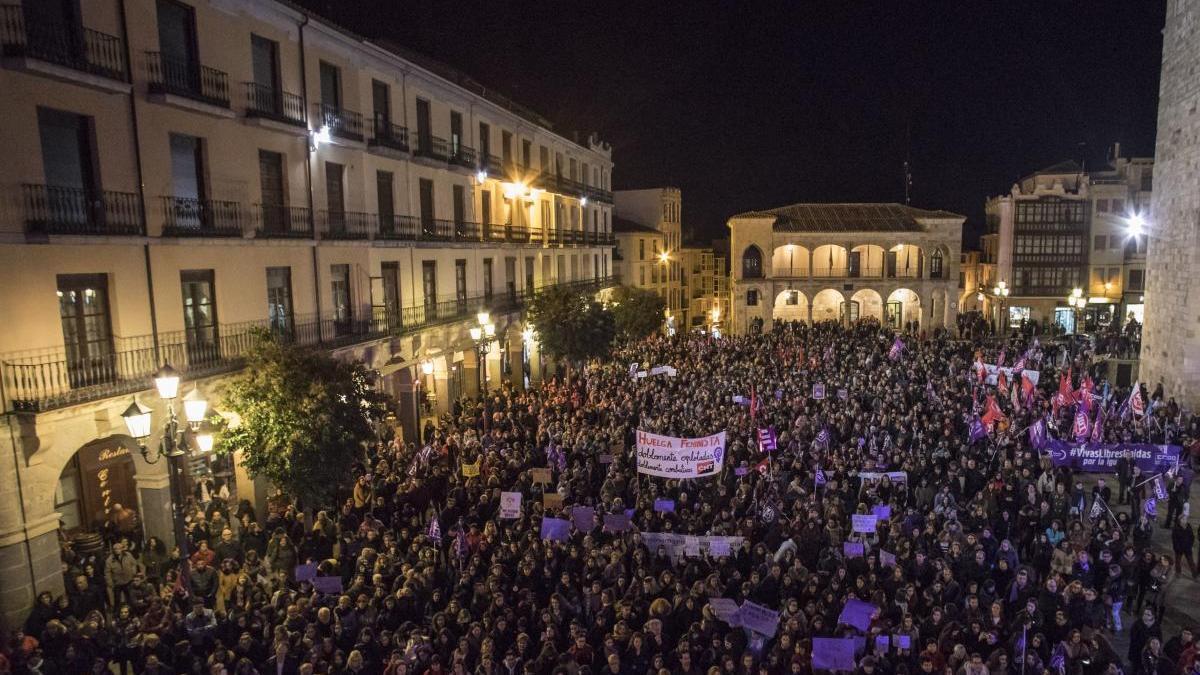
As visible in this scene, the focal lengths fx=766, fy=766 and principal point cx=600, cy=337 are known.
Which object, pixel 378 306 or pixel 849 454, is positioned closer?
pixel 849 454

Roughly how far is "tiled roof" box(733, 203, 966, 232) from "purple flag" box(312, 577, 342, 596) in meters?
44.8

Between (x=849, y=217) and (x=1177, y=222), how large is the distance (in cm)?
3088

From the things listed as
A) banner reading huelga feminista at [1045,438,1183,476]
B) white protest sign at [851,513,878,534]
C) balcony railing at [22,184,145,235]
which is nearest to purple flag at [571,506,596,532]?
white protest sign at [851,513,878,534]

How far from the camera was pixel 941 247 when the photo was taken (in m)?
52.5

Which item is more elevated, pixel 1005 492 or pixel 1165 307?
pixel 1165 307

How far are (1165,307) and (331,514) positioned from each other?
25887 millimetres

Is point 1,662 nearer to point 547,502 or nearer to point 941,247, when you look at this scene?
point 547,502

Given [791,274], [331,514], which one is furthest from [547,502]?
[791,274]

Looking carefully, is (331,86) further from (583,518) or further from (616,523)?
(616,523)

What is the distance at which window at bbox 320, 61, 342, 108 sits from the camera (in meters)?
21.4

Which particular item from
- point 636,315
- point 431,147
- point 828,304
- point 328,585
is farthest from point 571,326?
point 828,304

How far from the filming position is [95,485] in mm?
16859

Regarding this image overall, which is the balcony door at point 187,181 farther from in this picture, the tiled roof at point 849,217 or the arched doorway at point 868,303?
the arched doorway at point 868,303

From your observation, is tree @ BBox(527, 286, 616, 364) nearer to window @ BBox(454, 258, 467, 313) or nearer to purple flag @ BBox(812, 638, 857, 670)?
window @ BBox(454, 258, 467, 313)
